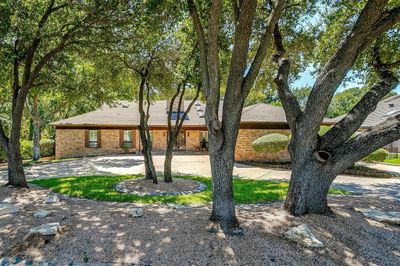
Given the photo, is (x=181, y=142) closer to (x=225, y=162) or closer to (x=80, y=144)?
(x=80, y=144)

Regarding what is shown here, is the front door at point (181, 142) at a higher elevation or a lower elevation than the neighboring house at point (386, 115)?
lower

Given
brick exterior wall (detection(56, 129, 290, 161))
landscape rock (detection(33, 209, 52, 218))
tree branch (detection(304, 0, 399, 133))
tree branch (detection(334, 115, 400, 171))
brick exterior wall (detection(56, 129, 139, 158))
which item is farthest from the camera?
brick exterior wall (detection(56, 129, 139, 158))

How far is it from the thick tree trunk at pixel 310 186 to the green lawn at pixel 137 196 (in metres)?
2.61

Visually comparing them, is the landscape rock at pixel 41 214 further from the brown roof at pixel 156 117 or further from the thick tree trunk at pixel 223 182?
the brown roof at pixel 156 117

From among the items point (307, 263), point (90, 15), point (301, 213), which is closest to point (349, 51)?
point (301, 213)

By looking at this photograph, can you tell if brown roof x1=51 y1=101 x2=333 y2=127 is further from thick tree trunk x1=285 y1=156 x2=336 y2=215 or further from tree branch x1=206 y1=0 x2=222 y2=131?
tree branch x1=206 y1=0 x2=222 y2=131

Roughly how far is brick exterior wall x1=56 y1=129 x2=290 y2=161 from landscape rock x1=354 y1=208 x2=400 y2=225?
12480mm

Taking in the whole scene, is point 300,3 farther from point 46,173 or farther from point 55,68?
point 46,173

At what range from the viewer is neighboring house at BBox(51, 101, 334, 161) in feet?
61.2

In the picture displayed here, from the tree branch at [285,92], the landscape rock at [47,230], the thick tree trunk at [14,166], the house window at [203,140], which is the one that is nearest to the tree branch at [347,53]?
the tree branch at [285,92]

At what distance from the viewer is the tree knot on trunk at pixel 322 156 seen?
16.4ft

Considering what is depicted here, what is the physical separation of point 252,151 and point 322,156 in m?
13.6

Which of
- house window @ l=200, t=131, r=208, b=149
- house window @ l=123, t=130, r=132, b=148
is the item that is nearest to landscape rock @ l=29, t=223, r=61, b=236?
house window @ l=123, t=130, r=132, b=148

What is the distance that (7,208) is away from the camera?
606 centimetres
